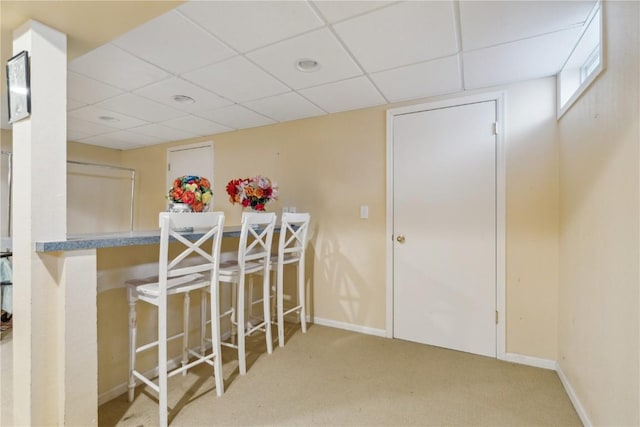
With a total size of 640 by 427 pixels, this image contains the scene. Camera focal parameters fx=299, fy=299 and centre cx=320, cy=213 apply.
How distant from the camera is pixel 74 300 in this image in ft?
4.64

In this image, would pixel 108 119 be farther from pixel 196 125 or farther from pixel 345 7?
pixel 345 7

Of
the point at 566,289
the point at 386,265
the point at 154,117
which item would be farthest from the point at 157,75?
the point at 566,289

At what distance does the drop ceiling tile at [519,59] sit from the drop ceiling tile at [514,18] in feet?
0.31

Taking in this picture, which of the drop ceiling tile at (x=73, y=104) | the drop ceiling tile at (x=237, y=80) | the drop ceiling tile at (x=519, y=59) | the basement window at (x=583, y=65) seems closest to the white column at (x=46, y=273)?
the drop ceiling tile at (x=237, y=80)

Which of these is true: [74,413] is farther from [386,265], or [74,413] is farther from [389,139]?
[389,139]

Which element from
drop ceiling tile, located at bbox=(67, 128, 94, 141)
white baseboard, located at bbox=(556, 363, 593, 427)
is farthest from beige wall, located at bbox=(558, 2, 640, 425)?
drop ceiling tile, located at bbox=(67, 128, 94, 141)

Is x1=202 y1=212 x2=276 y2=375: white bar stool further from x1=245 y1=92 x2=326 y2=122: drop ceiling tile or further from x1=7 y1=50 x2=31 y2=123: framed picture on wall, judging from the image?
x1=7 y1=50 x2=31 y2=123: framed picture on wall

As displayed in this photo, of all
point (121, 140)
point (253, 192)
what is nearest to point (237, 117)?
point (253, 192)

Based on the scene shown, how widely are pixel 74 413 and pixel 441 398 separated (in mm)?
2012

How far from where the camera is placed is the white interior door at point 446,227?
2441mm

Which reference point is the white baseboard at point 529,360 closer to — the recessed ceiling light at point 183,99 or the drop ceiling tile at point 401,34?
the drop ceiling tile at point 401,34

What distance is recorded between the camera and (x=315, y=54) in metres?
1.97

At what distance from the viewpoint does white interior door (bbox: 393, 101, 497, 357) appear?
2.44m

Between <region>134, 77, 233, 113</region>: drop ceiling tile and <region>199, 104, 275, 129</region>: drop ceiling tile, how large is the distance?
126 mm
